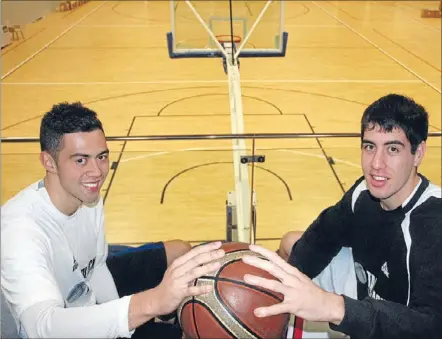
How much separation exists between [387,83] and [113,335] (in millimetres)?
8360

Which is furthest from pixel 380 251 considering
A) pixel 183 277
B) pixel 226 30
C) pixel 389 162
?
pixel 226 30

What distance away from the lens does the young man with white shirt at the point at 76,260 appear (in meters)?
1.47

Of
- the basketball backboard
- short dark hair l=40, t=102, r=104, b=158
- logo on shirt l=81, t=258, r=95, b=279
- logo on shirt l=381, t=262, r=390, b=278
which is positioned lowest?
logo on shirt l=81, t=258, r=95, b=279

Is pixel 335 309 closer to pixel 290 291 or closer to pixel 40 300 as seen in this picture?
pixel 290 291

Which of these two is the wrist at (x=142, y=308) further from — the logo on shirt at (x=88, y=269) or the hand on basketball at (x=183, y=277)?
the logo on shirt at (x=88, y=269)

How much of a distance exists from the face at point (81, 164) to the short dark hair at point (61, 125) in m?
0.02

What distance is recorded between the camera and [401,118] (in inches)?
69.4

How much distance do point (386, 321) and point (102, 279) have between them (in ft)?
4.53

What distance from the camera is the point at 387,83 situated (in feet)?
29.0

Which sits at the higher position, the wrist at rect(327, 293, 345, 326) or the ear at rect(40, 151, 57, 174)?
the ear at rect(40, 151, 57, 174)

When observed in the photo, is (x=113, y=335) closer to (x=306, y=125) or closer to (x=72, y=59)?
(x=306, y=125)

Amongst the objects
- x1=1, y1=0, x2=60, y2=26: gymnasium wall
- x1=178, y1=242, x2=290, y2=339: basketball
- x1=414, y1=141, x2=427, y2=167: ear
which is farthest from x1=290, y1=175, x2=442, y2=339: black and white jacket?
x1=1, y1=0, x2=60, y2=26: gymnasium wall

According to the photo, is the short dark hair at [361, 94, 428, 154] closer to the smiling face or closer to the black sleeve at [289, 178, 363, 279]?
the black sleeve at [289, 178, 363, 279]

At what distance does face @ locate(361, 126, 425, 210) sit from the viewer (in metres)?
1.77
